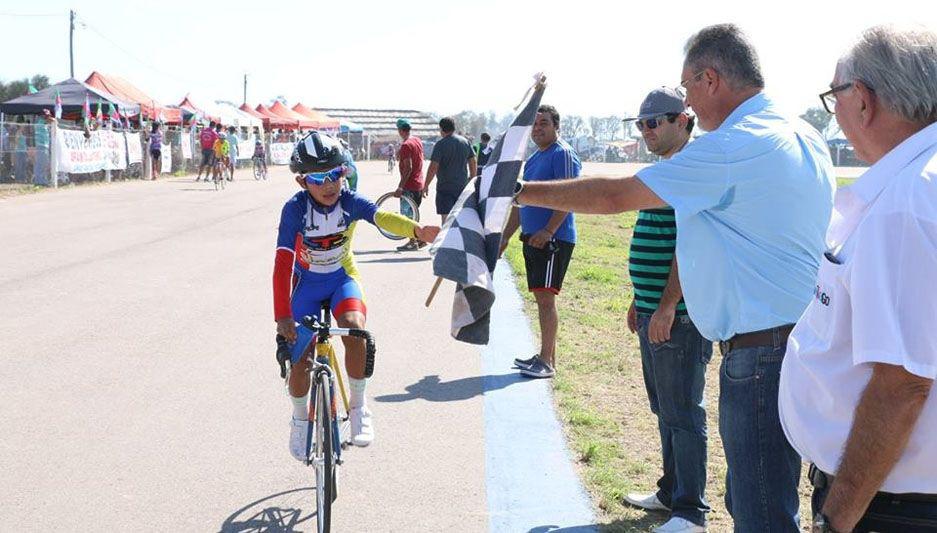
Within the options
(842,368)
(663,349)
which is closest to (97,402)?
(663,349)

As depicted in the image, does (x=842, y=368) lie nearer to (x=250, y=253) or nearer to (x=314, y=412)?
(x=314, y=412)

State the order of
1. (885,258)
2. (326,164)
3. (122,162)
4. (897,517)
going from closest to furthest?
(885,258) < (897,517) < (326,164) < (122,162)

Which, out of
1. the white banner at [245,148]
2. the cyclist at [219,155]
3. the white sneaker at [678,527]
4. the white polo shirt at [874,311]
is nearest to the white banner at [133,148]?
the cyclist at [219,155]

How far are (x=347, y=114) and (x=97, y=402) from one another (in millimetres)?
125582

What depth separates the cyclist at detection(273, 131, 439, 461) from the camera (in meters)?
5.08

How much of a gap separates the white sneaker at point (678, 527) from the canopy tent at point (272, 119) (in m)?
58.5

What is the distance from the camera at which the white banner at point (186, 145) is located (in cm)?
4284

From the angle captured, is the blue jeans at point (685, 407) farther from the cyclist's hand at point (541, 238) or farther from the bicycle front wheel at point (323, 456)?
the cyclist's hand at point (541, 238)

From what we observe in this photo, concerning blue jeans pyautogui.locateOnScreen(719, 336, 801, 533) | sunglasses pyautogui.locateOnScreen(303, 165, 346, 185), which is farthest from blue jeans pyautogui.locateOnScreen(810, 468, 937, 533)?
sunglasses pyautogui.locateOnScreen(303, 165, 346, 185)

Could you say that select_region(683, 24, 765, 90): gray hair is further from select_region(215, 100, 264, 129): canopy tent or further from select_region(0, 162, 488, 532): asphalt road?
select_region(215, 100, 264, 129): canopy tent

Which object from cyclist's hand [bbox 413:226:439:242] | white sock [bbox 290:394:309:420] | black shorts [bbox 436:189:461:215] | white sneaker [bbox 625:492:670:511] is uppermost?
cyclist's hand [bbox 413:226:439:242]

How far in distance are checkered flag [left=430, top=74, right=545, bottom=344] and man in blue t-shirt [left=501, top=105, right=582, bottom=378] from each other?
3.81 metres

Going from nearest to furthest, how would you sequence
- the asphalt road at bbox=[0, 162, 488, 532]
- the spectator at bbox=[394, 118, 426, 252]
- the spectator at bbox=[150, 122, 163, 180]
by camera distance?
the asphalt road at bbox=[0, 162, 488, 532]
the spectator at bbox=[394, 118, 426, 252]
the spectator at bbox=[150, 122, 163, 180]

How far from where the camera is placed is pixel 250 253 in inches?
606
